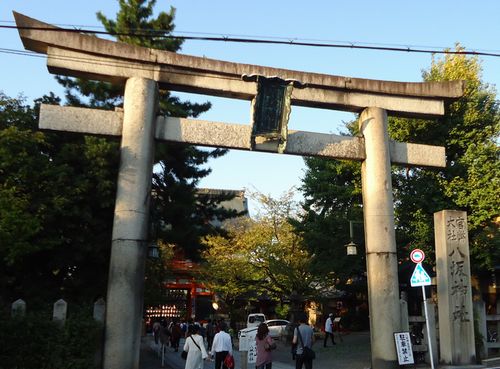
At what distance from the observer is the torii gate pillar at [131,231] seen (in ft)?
35.9

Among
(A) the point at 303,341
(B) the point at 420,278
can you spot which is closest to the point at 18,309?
(A) the point at 303,341

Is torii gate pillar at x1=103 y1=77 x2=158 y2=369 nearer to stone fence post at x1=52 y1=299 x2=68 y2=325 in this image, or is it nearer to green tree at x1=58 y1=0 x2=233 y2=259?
stone fence post at x1=52 y1=299 x2=68 y2=325

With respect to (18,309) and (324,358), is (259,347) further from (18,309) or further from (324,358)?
(324,358)

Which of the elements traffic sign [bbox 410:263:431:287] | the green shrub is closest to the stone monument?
traffic sign [bbox 410:263:431:287]

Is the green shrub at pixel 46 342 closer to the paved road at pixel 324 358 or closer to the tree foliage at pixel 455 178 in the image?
the paved road at pixel 324 358

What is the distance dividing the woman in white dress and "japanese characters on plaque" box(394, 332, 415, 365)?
518 cm

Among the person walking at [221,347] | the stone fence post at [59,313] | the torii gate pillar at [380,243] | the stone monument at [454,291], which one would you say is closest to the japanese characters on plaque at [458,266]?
the stone monument at [454,291]

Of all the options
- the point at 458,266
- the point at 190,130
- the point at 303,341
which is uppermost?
the point at 190,130

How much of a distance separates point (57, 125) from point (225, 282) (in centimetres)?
2592

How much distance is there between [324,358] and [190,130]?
12388mm

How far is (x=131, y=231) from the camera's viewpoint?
443 inches

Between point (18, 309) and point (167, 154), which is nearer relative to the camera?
point (18, 309)

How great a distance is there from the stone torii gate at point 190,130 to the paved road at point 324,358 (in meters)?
4.86

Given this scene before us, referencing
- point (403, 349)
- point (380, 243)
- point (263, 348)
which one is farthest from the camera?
point (380, 243)
